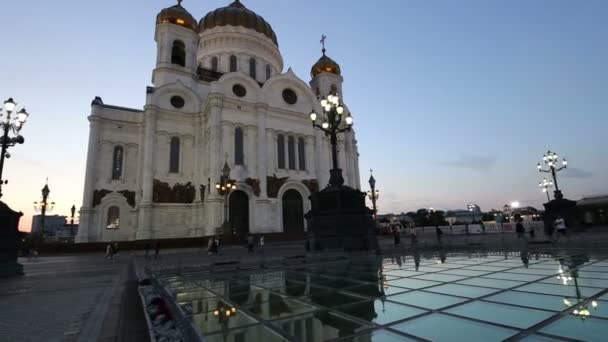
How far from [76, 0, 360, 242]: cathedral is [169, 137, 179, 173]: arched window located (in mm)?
102

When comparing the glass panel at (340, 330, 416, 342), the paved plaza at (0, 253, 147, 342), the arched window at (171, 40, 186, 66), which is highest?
the arched window at (171, 40, 186, 66)

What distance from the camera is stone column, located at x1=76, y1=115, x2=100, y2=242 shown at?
2541 cm

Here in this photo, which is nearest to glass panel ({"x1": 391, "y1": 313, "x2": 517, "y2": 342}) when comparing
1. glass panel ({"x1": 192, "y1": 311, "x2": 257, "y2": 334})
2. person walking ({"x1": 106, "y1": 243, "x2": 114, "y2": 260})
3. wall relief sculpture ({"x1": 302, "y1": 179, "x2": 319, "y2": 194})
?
glass panel ({"x1": 192, "y1": 311, "x2": 257, "y2": 334})

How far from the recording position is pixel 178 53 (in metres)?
33.3

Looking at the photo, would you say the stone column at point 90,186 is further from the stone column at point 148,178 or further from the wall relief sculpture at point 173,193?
the wall relief sculpture at point 173,193

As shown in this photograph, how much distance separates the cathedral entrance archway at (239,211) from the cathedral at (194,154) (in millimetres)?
93

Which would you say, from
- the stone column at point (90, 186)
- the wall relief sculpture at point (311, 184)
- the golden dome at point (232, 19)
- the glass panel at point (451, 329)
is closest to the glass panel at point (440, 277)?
the glass panel at point (451, 329)

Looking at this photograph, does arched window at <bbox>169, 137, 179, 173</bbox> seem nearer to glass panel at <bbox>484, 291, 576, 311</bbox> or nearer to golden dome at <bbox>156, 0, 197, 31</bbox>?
golden dome at <bbox>156, 0, 197, 31</bbox>

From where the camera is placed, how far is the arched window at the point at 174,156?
93.7ft

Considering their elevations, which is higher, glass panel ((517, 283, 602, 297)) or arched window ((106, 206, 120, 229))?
arched window ((106, 206, 120, 229))

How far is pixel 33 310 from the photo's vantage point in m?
5.12

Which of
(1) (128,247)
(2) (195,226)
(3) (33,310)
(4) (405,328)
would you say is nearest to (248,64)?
(2) (195,226)

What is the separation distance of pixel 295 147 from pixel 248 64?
14338 mm

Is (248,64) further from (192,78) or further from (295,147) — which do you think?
(295,147)
